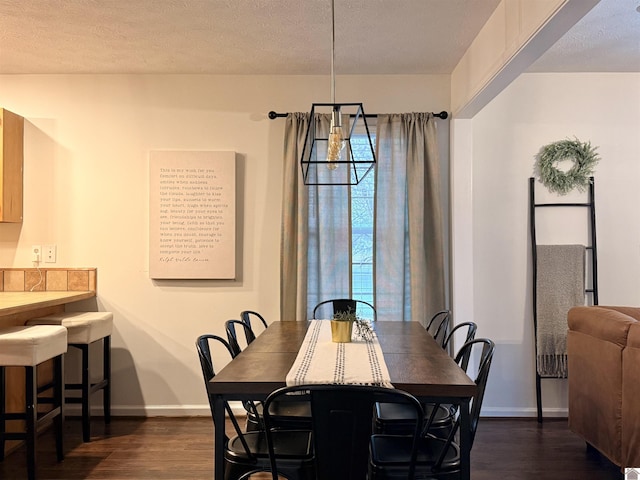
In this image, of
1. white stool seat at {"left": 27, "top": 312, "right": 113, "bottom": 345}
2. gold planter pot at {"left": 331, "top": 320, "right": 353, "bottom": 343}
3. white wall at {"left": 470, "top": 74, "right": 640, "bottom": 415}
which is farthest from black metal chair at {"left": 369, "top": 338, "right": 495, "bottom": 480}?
white stool seat at {"left": 27, "top": 312, "right": 113, "bottom": 345}

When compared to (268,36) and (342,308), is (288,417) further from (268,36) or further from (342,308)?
(268,36)

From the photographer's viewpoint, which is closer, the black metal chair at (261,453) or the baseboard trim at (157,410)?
the black metal chair at (261,453)

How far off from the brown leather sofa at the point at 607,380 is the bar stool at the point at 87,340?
299cm

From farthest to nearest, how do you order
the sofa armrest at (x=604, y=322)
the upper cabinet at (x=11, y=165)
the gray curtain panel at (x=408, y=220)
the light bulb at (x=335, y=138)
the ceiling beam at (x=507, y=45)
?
the gray curtain panel at (x=408, y=220) < the upper cabinet at (x=11, y=165) < the sofa armrest at (x=604, y=322) < the light bulb at (x=335, y=138) < the ceiling beam at (x=507, y=45)

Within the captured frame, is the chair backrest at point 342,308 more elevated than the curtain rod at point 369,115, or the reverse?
the curtain rod at point 369,115

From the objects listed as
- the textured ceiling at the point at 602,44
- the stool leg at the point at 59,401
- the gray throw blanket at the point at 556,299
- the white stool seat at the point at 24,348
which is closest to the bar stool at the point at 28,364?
the white stool seat at the point at 24,348

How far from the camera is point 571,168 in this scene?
3854 mm

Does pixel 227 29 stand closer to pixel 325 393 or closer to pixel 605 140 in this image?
pixel 325 393

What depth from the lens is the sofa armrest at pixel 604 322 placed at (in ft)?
8.59

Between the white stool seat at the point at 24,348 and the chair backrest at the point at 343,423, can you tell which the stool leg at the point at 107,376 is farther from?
the chair backrest at the point at 343,423

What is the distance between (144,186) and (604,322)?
10.3ft

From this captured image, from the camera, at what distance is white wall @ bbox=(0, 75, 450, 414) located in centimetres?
392

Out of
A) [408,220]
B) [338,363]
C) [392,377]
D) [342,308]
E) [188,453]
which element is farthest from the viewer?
[408,220]

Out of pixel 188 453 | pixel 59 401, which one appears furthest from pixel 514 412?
pixel 59 401
